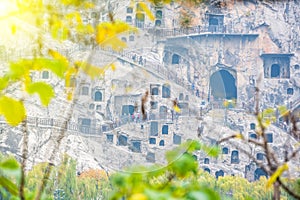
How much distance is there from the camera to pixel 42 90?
0.34 meters

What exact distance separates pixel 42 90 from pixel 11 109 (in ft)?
0.08

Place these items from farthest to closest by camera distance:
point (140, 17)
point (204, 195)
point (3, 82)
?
1. point (140, 17)
2. point (3, 82)
3. point (204, 195)

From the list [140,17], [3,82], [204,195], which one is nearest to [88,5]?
[140,17]

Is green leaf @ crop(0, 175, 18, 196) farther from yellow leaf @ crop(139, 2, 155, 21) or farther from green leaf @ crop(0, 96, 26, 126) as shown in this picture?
yellow leaf @ crop(139, 2, 155, 21)

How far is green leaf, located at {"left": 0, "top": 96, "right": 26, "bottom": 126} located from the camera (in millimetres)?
344

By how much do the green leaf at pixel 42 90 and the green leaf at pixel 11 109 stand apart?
1cm

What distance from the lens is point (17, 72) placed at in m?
0.37

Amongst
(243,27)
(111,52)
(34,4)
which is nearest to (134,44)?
(111,52)

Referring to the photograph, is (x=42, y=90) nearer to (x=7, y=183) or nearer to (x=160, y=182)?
(x=7, y=183)

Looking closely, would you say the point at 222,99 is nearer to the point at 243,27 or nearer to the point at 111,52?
the point at 111,52

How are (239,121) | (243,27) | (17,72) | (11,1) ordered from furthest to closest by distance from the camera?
(243,27), (239,121), (11,1), (17,72)

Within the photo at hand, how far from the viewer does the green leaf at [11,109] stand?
344 mm

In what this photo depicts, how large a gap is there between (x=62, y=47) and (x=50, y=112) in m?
0.07

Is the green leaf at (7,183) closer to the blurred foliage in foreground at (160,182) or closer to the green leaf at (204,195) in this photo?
the blurred foliage in foreground at (160,182)
